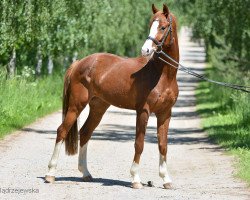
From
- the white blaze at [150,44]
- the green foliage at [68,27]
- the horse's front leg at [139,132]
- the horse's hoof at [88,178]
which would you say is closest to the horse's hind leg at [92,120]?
the horse's hoof at [88,178]

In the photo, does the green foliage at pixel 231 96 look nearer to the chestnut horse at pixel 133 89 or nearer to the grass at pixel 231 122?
the grass at pixel 231 122

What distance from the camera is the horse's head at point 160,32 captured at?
474 inches

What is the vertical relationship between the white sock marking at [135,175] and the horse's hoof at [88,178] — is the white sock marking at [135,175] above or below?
above

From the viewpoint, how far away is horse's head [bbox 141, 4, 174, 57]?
12039 mm

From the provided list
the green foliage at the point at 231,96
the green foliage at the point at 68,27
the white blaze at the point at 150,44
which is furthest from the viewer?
the green foliage at the point at 68,27

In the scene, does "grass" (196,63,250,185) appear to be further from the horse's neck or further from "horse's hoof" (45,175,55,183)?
"horse's hoof" (45,175,55,183)

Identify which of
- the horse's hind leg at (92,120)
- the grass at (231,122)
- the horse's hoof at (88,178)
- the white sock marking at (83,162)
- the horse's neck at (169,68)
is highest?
the horse's neck at (169,68)

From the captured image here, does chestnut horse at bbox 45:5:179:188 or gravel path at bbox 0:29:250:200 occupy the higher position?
chestnut horse at bbox 45:5:179:188

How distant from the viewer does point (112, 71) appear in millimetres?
13102

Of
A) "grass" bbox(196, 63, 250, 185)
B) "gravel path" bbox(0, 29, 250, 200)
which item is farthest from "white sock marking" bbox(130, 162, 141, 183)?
"grass" bbox(196, 63, 250, 185)

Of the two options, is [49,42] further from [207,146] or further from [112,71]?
[112,71]

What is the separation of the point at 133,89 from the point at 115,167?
2.79 meters

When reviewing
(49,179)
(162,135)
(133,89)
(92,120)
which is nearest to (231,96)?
(92,120)

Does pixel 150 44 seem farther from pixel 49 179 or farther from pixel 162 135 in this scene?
pixel 49 179
